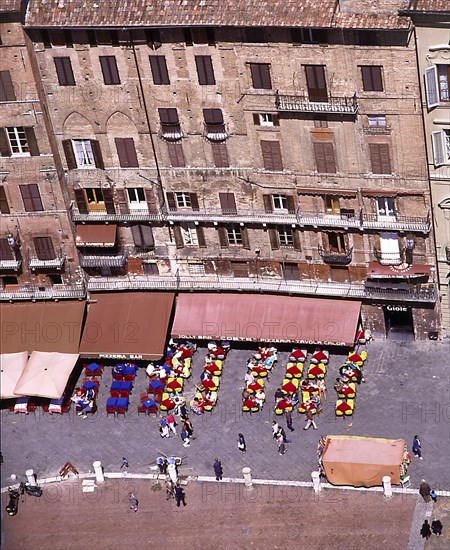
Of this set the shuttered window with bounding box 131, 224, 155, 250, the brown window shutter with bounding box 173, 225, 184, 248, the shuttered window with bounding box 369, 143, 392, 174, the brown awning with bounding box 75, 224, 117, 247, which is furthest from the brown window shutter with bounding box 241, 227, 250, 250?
the shuttered window with bounding box 369, 143, 392, 174

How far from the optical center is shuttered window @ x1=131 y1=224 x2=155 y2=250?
128 metres

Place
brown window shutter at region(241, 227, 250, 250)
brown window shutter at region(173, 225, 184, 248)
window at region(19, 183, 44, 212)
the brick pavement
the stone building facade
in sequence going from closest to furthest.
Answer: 1. the stone building facade
2. the brick pavement
3. window at region(19, 183, 44, 212)
4. brown window shutter at region(241, 227, 250, 250)
5. brown window shutter at region(173, 225, 184, 248)

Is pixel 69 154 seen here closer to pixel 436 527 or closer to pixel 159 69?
pixel 159 69

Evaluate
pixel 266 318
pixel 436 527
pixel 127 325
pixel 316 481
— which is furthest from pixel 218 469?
pixel 436 527

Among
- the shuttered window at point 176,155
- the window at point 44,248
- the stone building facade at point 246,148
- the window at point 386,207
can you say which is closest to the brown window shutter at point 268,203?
the stone building facade at point 246,148

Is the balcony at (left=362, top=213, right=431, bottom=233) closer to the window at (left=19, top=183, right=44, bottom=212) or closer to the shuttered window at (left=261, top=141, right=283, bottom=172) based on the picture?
the shuttered window at (left=261, top=141, right=283, bottom=172)

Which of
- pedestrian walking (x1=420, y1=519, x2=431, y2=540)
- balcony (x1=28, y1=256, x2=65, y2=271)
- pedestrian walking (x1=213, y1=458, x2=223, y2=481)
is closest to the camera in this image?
pedestrian walking (x1=420, y1=519, x2=431, y2=540)

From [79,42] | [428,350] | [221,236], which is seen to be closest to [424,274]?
[428,350]

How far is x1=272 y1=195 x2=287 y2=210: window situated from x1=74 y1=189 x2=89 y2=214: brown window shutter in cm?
1515

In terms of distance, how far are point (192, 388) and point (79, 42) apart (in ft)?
95.3

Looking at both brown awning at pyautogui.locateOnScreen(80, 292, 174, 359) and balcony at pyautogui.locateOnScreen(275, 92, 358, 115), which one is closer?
balcony at pyautogui.locateOnScreen(275, 92, 358, 115)

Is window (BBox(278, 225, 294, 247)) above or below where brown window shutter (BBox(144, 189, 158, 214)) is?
below

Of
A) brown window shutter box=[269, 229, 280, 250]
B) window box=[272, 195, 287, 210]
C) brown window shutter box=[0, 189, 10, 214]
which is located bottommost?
brown window shutter box=[269, 229, 280, 250]

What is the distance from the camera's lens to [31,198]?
126375 millimetres
